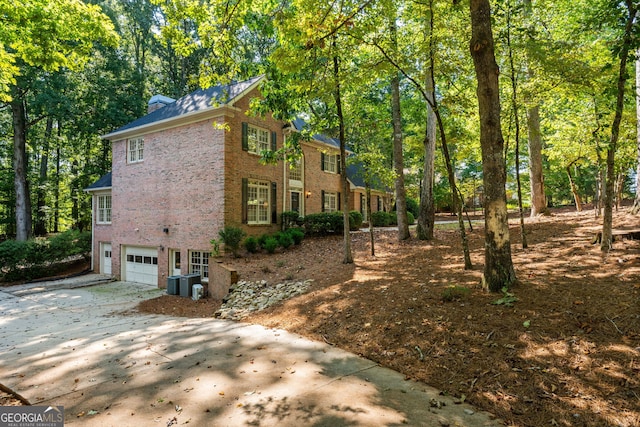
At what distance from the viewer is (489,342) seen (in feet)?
13.2

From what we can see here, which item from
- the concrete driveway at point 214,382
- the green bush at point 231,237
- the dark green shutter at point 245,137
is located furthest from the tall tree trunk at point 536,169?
the concrete driveway at point 214,382

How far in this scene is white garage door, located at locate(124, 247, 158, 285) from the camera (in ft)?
50.4

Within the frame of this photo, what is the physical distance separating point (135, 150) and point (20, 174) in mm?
9698

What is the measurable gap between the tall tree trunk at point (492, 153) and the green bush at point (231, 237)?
9220 millimetres

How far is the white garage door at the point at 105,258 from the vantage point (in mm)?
17766

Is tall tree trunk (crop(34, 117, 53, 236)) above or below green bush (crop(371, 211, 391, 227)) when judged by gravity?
above

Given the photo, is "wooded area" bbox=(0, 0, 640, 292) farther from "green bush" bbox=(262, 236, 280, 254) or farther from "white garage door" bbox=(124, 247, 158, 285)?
"white garage door" bbox=(124, 247, 158, 285)

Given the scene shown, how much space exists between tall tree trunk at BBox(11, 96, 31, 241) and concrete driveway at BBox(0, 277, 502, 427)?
18085 millimetres

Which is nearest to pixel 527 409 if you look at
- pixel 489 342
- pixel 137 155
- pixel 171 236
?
pixel 489 342

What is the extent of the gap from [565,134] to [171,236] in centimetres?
1570

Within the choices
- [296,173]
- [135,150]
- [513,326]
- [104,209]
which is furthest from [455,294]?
[104,209]

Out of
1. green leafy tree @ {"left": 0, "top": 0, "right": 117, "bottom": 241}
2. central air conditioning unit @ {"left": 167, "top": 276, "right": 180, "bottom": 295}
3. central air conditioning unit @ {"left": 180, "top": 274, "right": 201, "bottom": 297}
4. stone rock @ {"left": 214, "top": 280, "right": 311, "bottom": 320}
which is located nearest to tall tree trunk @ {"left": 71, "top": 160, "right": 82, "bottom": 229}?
green leafy tree @ {"left": 0, "top": 0, "right": 117, "bottom": 241}

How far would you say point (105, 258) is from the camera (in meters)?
17.9

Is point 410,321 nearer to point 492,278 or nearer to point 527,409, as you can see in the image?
point 492,278
